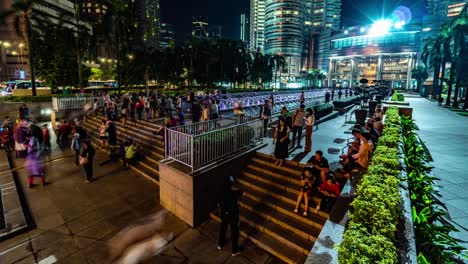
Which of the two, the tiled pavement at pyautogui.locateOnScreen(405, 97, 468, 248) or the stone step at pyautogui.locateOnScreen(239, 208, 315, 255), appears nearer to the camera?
the stone step at pyautogui.locateOnScreen(239, 208, 315, 255)

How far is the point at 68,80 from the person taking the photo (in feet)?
84.7

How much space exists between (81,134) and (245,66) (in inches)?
1689

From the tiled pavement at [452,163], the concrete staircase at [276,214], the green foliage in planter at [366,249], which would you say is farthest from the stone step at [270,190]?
the tiled pavement at [452,163]

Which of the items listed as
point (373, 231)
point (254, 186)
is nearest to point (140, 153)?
point (254, 186)

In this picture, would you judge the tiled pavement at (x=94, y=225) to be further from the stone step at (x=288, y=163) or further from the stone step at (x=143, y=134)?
the stone step at (x=288, y=163)

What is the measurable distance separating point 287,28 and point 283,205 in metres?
148

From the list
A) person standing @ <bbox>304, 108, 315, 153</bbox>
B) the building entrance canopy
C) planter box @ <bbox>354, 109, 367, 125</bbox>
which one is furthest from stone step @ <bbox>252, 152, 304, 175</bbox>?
the building entrance canopy

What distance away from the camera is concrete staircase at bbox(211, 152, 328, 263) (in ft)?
16.9

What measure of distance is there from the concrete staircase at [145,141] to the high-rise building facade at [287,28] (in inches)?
5225

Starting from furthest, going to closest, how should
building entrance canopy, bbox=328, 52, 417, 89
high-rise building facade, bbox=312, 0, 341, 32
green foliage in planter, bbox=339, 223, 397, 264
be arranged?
high-rise building facade, bbox=312, 0, 341, 32, building entrance canopy, bbox=328, 52, 417, 89, green foliage in planter, bbox=339, 223, 397, 264

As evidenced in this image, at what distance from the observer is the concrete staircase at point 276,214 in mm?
5137

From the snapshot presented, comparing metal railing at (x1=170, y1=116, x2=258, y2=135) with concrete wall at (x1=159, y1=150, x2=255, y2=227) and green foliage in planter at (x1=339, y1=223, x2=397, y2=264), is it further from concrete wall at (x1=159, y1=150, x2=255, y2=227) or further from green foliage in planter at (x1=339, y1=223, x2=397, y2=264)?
green foliage in planter at (x1=339, y1=223, x2=397, y2=264)

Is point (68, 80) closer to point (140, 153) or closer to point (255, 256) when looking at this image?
point (140, 153)

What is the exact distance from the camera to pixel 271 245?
5.25 metres
